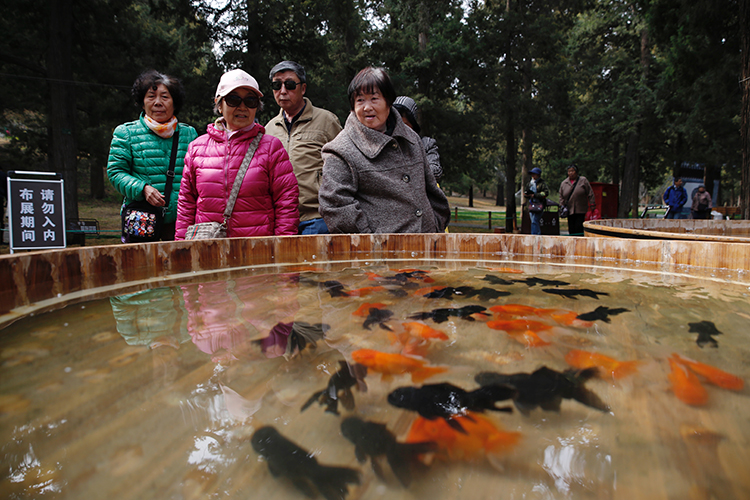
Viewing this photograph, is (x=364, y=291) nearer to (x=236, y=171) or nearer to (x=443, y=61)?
(x=236, y=171)

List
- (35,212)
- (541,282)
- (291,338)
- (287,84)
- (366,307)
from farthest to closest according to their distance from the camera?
(35,212) < (287,84) < (541,282) < (366,307) < (291,338)

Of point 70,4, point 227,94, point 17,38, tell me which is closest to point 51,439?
point 227,94

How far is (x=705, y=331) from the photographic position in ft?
3.39

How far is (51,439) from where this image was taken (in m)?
0.59

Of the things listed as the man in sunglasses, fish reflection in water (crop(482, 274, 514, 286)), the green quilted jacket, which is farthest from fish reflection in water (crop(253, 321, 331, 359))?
the green quilted jacket

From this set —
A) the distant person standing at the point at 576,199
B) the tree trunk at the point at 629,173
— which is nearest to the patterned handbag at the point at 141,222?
the distant person standing at the point at 576,199

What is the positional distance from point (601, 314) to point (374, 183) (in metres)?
1.55

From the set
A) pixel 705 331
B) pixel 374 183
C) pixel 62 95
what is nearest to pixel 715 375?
pixel 705 331

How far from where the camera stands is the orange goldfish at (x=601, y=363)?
2.62ft

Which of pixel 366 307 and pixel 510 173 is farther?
pixel 510 173

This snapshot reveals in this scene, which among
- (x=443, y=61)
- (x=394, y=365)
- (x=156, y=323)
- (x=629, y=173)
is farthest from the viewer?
(x=629, y=173)

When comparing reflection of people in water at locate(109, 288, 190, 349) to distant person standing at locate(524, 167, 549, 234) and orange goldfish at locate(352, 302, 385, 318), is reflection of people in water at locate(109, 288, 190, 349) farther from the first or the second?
distant person standing at locate(524, 167, 549, 234)

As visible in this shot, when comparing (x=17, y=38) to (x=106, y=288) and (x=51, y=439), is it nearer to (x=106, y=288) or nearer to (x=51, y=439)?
(x=106, y=288)

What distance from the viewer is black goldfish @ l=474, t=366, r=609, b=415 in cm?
68
